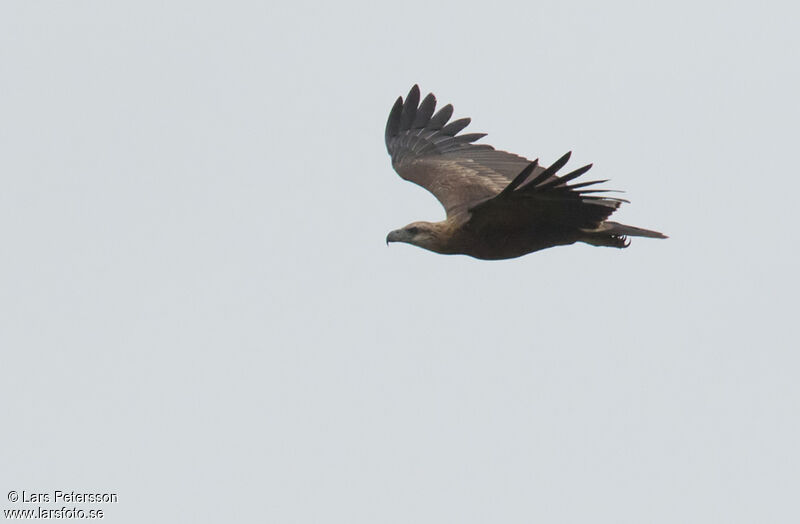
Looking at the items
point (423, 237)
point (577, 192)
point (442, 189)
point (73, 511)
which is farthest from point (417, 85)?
point (73, 511)

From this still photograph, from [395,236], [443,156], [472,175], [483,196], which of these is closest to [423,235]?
[395,236]

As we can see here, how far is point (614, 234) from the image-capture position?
1232 cm

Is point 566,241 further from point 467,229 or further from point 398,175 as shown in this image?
point 398,175

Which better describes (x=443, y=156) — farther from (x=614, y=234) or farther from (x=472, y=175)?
(x=614, y=234)

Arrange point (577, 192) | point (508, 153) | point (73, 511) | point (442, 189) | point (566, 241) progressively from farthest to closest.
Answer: point (508, 153) < point (442, 189) < point (73, 511) < point (566, 241) < point (577, 192)

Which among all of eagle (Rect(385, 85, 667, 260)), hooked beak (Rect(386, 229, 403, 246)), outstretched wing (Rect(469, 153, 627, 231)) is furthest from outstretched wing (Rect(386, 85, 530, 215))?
outstretched wing (Rect(469, 153, 627, 231))

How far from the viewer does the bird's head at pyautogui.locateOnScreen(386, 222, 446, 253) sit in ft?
40.0

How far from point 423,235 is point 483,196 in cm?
142

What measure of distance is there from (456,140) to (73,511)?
18.8ft

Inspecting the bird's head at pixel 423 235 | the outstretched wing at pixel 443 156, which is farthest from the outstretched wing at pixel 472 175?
the bird's head at pixel 423 235

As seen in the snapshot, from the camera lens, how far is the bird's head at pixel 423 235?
12180 millimetres

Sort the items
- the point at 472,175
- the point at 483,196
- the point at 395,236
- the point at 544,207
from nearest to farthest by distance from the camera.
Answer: the point at 544,207
the point at 395,236
the point at 483,196
the point at 472,175

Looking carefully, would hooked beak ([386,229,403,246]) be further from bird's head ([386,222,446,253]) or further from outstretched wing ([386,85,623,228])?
outstretched wing ([386,85,623,228])

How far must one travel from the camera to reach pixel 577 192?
1088 cm
